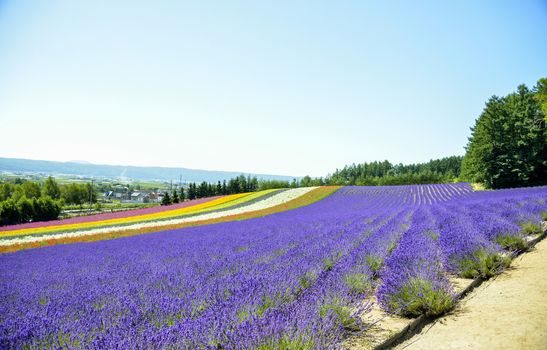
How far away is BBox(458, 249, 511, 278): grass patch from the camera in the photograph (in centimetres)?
492

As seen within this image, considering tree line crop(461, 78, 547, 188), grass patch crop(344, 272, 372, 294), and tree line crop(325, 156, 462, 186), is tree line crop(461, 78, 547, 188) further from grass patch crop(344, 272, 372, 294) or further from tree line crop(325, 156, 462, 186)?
tree line crop(325, 156, 462, 186)

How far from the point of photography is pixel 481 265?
16.2 ft

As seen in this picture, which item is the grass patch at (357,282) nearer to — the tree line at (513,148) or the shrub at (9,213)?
the tree line at (513,148)

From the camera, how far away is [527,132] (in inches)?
1367

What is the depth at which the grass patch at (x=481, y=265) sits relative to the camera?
4918 mm

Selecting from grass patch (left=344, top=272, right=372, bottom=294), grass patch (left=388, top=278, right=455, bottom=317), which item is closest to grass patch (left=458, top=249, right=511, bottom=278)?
grass patch (left=388, top=278, right=455, bottom=317)

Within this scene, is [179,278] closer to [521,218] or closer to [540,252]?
[540,252]

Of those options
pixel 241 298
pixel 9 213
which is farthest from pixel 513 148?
pixel 9 213

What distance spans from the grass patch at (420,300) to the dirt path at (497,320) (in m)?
0.13

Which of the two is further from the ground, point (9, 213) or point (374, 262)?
point (374, 262)

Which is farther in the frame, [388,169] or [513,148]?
[388,169]

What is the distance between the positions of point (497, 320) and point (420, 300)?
2.69 feet

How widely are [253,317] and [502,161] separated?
4136 cm

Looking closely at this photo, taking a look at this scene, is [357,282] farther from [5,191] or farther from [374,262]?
[5,191]
